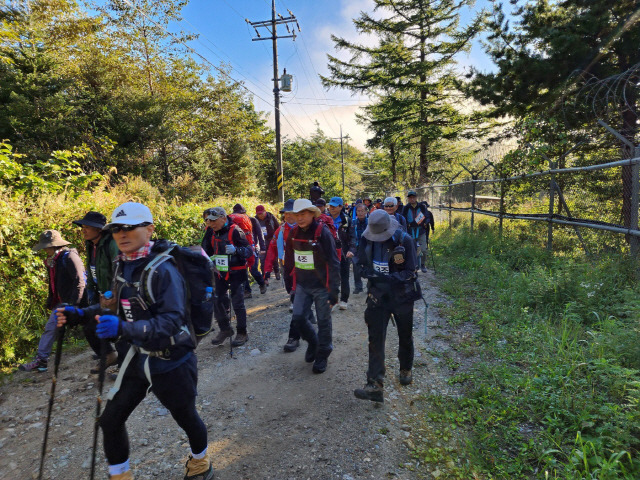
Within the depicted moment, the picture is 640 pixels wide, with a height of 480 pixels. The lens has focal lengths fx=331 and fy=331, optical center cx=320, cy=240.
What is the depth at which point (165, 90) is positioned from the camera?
18.0 meters

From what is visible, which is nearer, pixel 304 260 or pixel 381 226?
pixel 381 226

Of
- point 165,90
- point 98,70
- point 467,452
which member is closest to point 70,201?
point 467,452

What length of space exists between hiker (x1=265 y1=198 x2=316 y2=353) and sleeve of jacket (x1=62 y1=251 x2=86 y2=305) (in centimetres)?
247

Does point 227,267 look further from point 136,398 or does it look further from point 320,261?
point 136,398

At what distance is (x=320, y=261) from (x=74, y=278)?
117 inches

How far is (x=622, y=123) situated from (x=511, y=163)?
2152mm

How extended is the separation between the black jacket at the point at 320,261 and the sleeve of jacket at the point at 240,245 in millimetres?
1035

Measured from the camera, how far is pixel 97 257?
344cm

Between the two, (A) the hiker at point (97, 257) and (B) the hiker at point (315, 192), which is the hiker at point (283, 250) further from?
(A) the hiker at point (97, 257)

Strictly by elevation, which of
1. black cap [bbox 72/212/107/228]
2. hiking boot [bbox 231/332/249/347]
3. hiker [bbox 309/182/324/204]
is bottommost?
hiking boot [bbox 231/332/249/347]

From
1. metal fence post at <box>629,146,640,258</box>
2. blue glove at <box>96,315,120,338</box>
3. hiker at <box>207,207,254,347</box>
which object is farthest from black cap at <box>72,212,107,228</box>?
metal fence post at <box>629,146,640,258</box>

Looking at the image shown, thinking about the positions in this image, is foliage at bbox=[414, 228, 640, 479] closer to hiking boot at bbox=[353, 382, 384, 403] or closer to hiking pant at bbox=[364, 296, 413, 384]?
hiking boot at bbox=[353, 382, 384, 403]

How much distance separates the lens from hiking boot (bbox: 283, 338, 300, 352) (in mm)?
4816

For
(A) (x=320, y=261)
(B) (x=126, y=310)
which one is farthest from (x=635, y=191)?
(B) (x=126, y=310)
